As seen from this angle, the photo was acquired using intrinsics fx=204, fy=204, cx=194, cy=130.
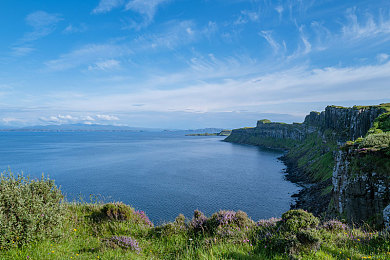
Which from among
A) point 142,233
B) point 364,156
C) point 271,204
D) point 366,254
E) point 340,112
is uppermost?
point 340,112

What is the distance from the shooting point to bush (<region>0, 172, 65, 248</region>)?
7.61 m

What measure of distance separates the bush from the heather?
0.04 metres

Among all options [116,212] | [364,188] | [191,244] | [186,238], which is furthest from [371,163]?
[116,212]

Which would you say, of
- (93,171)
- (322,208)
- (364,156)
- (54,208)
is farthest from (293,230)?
(93,171)

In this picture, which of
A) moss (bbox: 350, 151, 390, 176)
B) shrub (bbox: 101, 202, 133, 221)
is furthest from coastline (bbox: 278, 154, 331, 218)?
shrub (bbox: 101, 202, 133, 221)

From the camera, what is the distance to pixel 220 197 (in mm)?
58438

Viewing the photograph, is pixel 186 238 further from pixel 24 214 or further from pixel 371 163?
pixel 371 163

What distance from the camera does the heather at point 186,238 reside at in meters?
7.33

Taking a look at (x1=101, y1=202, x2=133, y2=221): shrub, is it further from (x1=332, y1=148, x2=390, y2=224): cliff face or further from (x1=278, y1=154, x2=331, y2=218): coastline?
(x1=278, y1=154, x2=331, y2=218): coastline

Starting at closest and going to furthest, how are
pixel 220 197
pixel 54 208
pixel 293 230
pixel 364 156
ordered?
pixel 293 230, pixel 54 208, pixel 364 156, pixel 220 197

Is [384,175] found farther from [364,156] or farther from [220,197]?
[220,197]

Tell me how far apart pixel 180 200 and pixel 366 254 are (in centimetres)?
5069

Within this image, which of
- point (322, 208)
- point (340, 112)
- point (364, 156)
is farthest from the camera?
point (340, 112)

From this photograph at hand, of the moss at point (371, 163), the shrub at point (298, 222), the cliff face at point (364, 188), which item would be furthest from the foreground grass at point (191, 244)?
the moss at point (371, 163)
